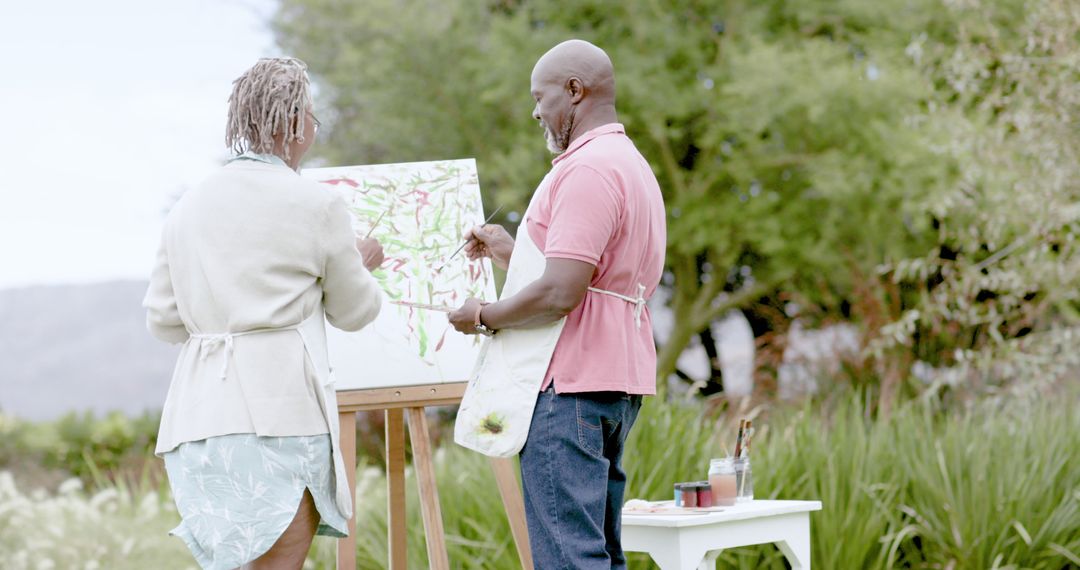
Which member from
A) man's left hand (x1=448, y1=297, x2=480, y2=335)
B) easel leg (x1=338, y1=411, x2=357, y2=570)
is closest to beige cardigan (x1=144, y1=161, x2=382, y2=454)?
man's left hand (x1=448, y1=297, x2=480, y2=335)

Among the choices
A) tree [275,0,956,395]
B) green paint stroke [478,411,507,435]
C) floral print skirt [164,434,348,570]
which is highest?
tree [275,0,956,395]

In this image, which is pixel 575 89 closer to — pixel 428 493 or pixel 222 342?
pixel 222 342

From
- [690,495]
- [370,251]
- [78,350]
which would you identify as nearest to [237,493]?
[370,251]

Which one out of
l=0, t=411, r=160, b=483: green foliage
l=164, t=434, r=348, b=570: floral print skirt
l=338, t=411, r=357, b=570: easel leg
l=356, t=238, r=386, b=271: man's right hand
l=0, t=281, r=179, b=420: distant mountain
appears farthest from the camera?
l=0, t=281, r=179, b=420: distant mountain

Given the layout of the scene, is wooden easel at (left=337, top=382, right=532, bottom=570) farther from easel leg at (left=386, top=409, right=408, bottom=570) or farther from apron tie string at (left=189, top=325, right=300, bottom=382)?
apron tie string at (left=189, top=325, right=300, bottom=382)

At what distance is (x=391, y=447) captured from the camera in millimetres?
3391

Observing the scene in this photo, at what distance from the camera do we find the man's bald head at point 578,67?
2463 mm

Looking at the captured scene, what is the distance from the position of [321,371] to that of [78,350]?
45.6 feet

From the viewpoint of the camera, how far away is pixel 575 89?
2.49m

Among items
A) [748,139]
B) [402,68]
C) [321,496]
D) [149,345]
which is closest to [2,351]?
[149,345]

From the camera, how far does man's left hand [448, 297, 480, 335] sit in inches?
98.3

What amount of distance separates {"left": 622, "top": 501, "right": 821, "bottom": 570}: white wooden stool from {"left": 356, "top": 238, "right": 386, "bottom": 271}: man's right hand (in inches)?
36.1

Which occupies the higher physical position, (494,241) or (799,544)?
(494,241)

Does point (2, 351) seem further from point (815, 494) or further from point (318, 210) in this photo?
point (318, 210)
